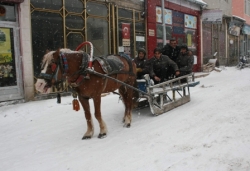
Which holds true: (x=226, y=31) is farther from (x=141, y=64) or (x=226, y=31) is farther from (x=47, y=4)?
(x=141, y=64)

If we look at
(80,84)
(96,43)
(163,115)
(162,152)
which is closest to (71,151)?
(80,84)

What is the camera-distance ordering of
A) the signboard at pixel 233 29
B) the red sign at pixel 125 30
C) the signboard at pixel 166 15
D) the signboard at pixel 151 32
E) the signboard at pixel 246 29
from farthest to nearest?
1. the signboard at pixel 246 29
2. the signboard at pixel 233 29
3. the signboard at pixel 166 15
4. the signboard at pixel 151 32
5. the red sign at pixel 125 30

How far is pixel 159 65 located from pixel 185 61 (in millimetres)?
1109

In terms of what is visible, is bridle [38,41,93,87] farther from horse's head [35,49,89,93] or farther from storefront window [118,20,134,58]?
storefront window [118,20,134,58]

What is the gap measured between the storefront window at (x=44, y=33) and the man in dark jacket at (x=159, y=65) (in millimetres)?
3917

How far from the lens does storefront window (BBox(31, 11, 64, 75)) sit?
860cm

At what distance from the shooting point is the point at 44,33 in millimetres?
8867

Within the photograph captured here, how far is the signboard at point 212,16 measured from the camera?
57.0 feet

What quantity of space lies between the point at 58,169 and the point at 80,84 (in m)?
1.51

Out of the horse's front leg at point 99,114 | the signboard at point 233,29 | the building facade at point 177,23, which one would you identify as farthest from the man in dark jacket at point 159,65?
the signboard at point 233,29

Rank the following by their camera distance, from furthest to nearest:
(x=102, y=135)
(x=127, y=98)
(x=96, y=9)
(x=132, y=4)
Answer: (x=132, y=4), (x=96, y=9), (x=127, y=98), (x=102, y=135)

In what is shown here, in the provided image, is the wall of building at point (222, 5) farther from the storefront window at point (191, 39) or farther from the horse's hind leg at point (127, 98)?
the horse's hind leg at point (127, 98)

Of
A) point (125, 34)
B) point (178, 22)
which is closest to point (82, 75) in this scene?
point (125, 34)

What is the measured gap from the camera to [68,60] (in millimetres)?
4371
